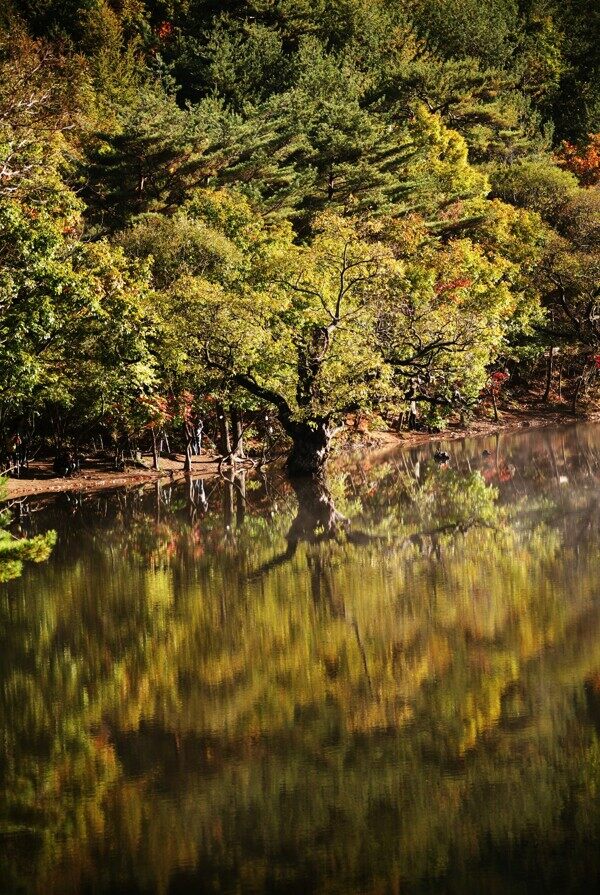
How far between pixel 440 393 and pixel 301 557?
19221mm

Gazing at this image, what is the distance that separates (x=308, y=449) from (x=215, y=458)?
247 inches

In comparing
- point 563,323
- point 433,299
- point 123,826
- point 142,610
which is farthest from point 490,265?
point 123,826

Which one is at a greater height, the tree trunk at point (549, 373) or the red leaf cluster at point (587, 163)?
the red leaf cluster at point (587, 163)

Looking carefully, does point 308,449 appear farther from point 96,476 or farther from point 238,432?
point 96,476

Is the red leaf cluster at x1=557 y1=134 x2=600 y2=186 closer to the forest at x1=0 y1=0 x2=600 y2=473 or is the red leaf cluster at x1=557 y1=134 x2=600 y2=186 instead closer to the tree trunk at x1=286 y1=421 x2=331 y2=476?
the forest at x1=0 y1=0 x2=600 y2=473

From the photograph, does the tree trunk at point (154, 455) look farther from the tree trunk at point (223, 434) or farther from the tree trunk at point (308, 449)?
the tree trunk at point (308, 449)

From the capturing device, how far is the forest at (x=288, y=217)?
32.4 m

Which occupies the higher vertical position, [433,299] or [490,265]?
[490,265]

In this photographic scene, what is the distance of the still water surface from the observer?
8906 mm

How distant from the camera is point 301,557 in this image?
21906 mm

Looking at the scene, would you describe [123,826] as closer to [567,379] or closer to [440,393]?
[440,393]

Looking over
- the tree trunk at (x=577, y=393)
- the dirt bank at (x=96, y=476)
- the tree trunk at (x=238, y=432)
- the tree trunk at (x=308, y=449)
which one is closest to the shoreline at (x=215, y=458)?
the dirt bank at (x=96, y=476)

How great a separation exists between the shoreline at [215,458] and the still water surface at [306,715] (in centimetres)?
777

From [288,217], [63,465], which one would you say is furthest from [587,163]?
[63,465]
